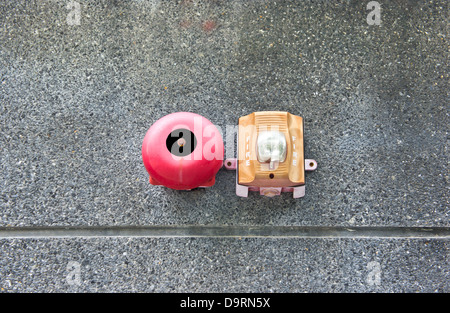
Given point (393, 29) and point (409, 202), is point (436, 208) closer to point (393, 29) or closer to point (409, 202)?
point (409, 202)

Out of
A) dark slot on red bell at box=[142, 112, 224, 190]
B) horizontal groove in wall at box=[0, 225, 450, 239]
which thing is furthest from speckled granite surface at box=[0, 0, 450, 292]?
dark slot on red bell at box=[142, 112, 224, 190]

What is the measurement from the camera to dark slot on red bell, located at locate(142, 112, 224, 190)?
1338mm

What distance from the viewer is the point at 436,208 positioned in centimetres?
157

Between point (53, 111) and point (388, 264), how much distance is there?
5.32ft

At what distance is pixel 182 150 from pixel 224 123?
0.30m

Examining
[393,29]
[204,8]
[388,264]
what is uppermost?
[204,8]

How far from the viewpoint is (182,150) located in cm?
139

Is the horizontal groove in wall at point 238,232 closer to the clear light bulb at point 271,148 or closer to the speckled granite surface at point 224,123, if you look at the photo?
the speckled granite surface at point 224,123

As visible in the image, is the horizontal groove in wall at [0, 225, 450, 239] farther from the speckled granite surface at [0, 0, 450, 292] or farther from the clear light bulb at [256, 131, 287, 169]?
the clear light bulb at [256, 131, 287, 169]

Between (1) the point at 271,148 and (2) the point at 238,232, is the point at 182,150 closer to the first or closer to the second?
(1) the point at 271,148

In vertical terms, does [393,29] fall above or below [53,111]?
above

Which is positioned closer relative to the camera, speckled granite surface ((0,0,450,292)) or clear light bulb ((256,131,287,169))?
clear light bulb ((256,131,287,169))

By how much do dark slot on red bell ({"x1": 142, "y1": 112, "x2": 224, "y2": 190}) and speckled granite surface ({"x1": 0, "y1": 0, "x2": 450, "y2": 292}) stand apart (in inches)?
8.1

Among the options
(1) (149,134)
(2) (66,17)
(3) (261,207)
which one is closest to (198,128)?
(1) (149,134)
